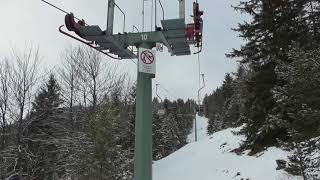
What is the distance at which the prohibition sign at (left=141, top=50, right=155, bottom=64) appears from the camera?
30.4 feet

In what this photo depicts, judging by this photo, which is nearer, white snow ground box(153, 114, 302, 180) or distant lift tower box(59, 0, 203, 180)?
distant lift tower box(59, 0, 203, 180)

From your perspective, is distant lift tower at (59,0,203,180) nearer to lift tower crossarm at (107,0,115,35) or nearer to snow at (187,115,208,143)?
lift tower crossarm at (107,0,115,35)

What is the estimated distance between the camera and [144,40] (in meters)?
9.88

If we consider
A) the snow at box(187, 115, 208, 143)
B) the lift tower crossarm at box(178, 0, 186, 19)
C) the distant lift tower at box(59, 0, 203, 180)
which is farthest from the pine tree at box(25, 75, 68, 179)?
the snow at box(187, 115, 208, 143)

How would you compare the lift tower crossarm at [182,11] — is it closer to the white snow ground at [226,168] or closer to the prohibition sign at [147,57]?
the prohibition sign at [147,57]

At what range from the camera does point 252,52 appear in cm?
2273

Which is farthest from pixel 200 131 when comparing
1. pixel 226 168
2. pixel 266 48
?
pixel 266 48

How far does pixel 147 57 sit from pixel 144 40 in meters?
0.70

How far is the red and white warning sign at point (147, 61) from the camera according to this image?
364 inches

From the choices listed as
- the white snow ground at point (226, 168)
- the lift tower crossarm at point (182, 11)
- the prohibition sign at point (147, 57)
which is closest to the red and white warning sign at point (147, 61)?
the prohibition sign at point (147, 57)

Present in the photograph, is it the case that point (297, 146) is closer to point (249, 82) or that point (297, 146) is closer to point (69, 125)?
point (249, 82)

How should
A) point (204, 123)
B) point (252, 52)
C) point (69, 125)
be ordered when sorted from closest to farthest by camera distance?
1. point (252, 52)
2. point (69, 125)
3. point (204, 123)

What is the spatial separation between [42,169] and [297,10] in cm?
1608

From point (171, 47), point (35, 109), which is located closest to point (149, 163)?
point (171, 47)
